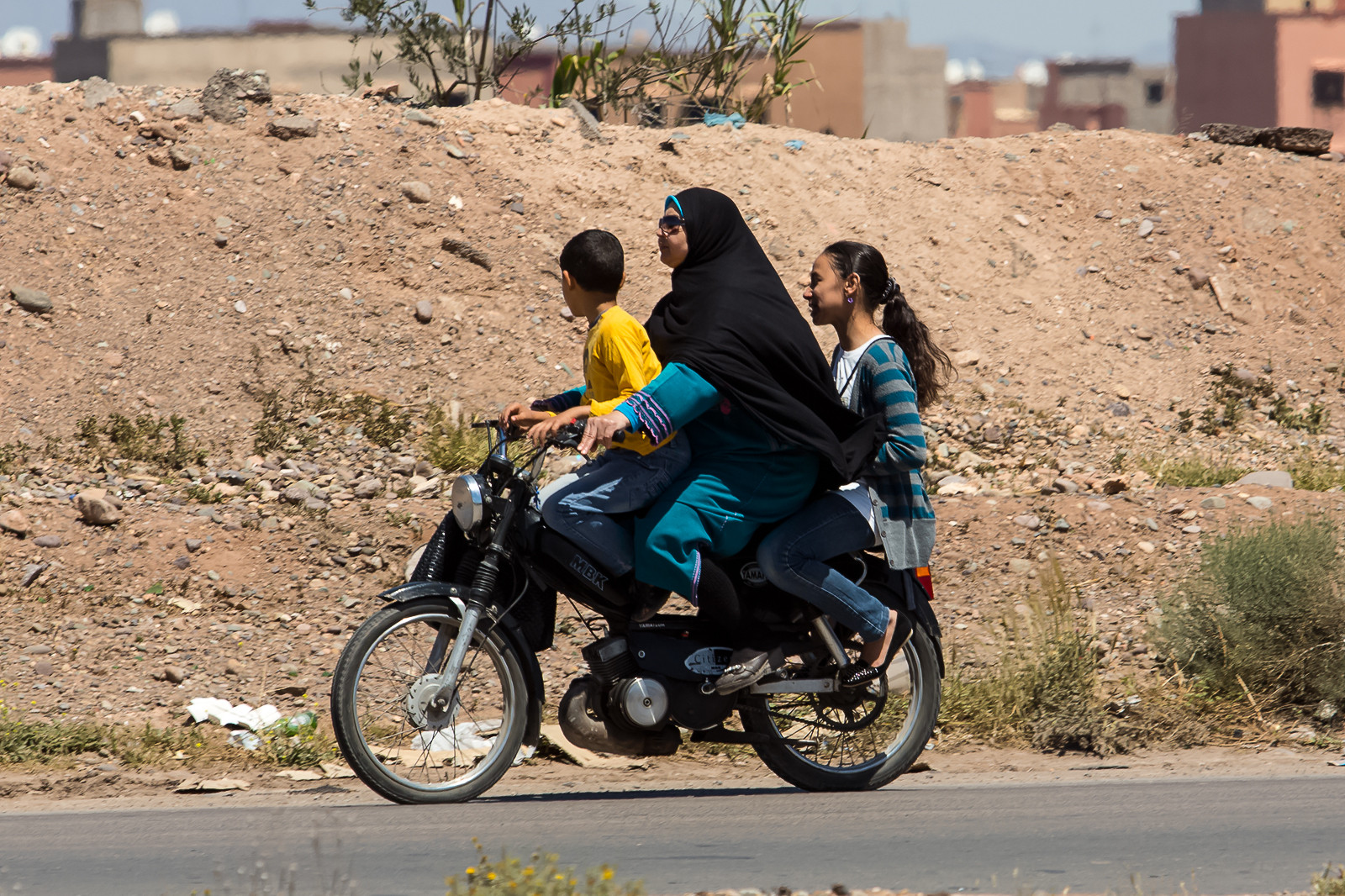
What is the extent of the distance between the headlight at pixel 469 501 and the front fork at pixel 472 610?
0.10m

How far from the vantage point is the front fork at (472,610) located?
5117mm

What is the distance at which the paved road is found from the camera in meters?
4.25

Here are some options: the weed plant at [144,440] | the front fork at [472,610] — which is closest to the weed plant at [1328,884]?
the front fork at [472,610]

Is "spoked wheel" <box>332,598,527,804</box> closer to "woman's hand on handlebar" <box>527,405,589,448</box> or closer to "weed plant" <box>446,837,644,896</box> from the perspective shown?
"woman's hand on handlebar" <box>527,405,589,448</box>

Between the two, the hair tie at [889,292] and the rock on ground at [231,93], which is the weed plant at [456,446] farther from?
the rock on ground at [231,93]

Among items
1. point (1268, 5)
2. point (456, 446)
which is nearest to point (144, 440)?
point (456, 446)

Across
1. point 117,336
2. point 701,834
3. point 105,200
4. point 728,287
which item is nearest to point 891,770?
point 701,834

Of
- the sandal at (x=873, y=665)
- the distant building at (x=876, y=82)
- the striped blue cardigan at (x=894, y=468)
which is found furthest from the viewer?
the distant building at (x=876, y=82)

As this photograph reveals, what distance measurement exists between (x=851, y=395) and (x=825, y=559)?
0.63 m

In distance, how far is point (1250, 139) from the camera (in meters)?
17.6

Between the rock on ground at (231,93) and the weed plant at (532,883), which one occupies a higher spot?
the rock on ground at (231,93)

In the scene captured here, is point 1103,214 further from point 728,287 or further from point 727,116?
point 728,287

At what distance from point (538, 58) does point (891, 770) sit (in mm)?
38805

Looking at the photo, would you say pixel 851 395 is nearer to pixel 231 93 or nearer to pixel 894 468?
pixel 894 468
